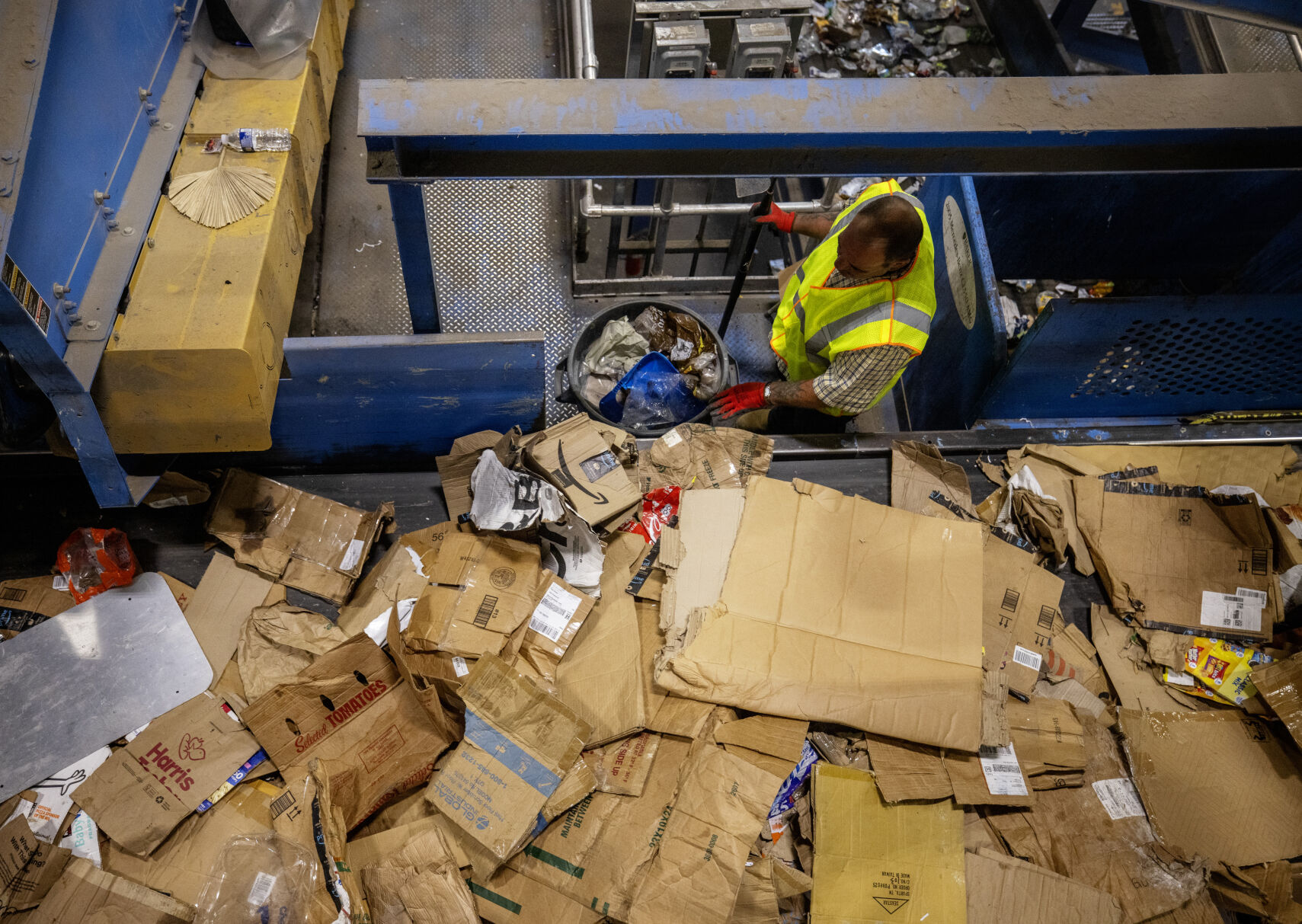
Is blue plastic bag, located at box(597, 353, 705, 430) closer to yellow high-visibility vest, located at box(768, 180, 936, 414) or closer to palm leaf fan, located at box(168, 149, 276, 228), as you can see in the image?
yellow high-visibility vest, located at box(768, 180, 936, 414)

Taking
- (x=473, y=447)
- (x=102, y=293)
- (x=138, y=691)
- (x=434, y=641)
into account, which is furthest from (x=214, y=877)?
(x=102, y=293)

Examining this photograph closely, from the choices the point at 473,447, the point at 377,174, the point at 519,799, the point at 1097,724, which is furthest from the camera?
the point at 473,447

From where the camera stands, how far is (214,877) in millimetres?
2297

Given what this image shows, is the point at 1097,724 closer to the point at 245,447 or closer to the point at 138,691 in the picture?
the point at 245,447

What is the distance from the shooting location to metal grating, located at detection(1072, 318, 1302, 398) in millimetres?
3182

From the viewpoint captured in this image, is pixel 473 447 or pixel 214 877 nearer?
pixel 214 877

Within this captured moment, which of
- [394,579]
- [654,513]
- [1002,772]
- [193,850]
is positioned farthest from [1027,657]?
[193,850]

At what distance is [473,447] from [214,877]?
1558mm

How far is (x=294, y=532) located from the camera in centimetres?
288

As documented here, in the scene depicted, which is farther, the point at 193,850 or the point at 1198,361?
the point at 1198,361

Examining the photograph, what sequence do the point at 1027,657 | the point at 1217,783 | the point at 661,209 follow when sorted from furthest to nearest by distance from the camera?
the point at 661,209, the point at 1027,657, the point at 1217,783

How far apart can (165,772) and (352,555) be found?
0.86 metres

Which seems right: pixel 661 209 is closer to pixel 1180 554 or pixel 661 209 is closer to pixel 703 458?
pixel 703 458

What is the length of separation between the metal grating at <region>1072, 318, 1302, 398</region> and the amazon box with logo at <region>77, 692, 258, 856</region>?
3.57 meters
